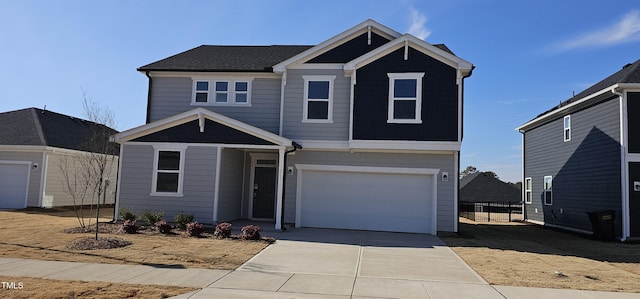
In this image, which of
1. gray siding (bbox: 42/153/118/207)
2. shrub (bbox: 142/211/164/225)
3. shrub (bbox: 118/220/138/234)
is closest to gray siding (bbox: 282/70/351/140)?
shrub (bbox: 142/211/164/225)

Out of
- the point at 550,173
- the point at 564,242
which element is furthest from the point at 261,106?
the point at 550,173

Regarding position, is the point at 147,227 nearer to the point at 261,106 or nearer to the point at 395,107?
the point at 261,106

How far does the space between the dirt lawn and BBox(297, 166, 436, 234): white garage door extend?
4.64ft

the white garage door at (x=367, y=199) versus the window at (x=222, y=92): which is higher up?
the window at (x=222, y=92)

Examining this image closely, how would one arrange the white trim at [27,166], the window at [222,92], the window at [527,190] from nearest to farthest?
the window at [222,92] → the white trim at [27,166] → the window at [527,190]

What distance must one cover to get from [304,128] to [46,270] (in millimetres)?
9218

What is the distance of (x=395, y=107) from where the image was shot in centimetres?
1480

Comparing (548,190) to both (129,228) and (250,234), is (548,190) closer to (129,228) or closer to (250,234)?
(250,234)

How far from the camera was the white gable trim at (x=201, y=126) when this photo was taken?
14219 mm

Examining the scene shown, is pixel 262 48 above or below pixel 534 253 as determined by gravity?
above

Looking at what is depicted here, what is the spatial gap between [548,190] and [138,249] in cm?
1831

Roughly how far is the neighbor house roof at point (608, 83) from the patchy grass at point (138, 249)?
517 inches

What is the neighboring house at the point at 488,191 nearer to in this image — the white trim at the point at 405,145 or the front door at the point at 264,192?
the white trim at the point at 405,145

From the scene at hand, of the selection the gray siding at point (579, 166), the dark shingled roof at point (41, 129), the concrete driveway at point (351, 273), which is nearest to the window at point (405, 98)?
the concrete driveway at point (351, 273)
